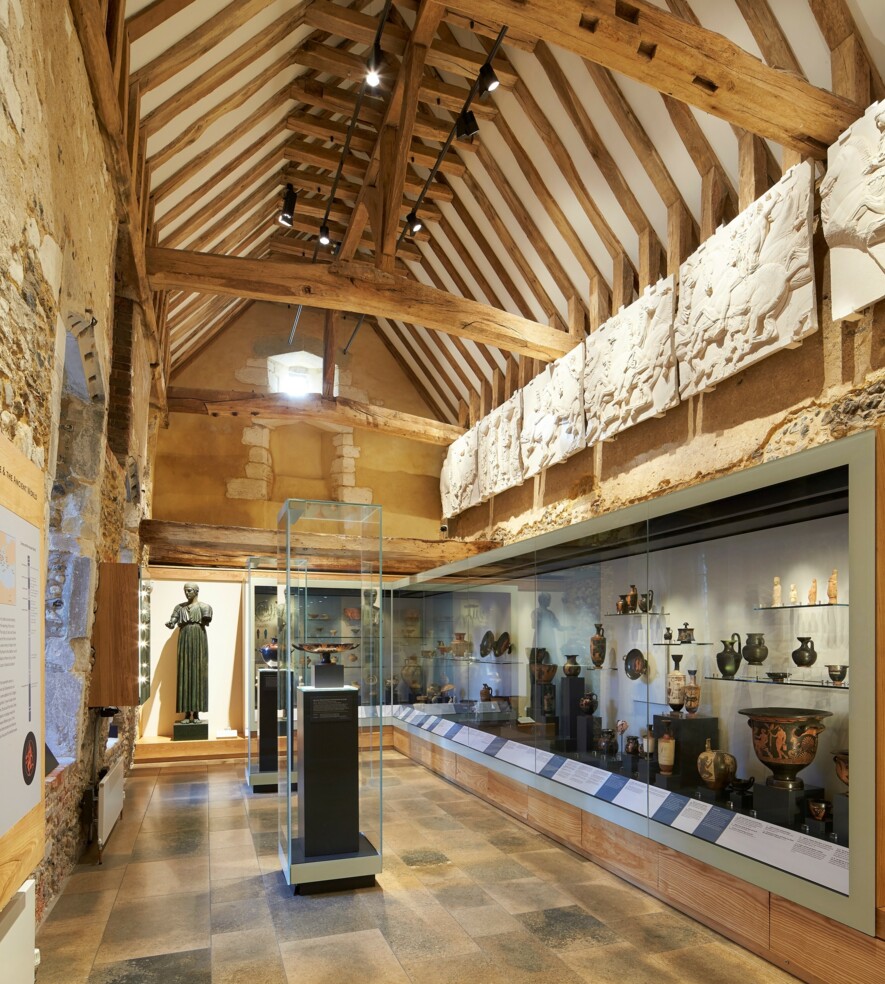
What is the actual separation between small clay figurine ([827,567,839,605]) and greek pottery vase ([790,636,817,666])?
0.33 metres

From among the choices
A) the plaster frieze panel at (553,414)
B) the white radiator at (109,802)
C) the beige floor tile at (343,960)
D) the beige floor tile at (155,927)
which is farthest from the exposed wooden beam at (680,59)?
the white radiator at (109,802)

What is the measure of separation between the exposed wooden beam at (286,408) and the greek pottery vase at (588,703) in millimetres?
6265

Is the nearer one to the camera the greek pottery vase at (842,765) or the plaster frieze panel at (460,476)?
the greek pottery vase at (842,765)

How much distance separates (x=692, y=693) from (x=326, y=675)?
223 centimetres

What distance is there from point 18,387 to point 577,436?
618 centimetres

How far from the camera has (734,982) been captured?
330cm

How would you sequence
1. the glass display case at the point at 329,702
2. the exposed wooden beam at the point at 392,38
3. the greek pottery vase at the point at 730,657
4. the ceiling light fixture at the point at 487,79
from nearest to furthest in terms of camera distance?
the greek pottery vase at the point at 730,657
the glass display case at the point at 329,702
the ceiling light fixture at the point at 487,79
the exposed wooden beam at the point at 392,38

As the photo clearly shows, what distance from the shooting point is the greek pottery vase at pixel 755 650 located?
407 cm

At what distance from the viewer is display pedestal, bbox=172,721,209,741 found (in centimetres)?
944

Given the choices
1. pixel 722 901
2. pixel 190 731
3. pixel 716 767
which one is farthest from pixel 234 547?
pixel 722 901

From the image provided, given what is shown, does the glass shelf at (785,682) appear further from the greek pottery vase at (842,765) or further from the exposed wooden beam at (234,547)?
the exposed wooden beam at (234,547)

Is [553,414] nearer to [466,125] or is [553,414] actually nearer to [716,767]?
[466,125]

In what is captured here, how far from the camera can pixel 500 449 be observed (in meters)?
10.3

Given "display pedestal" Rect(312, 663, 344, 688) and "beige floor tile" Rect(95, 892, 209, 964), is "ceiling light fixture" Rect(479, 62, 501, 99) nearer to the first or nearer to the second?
"display pedestal" Rect(312, 663, 344, 688)
